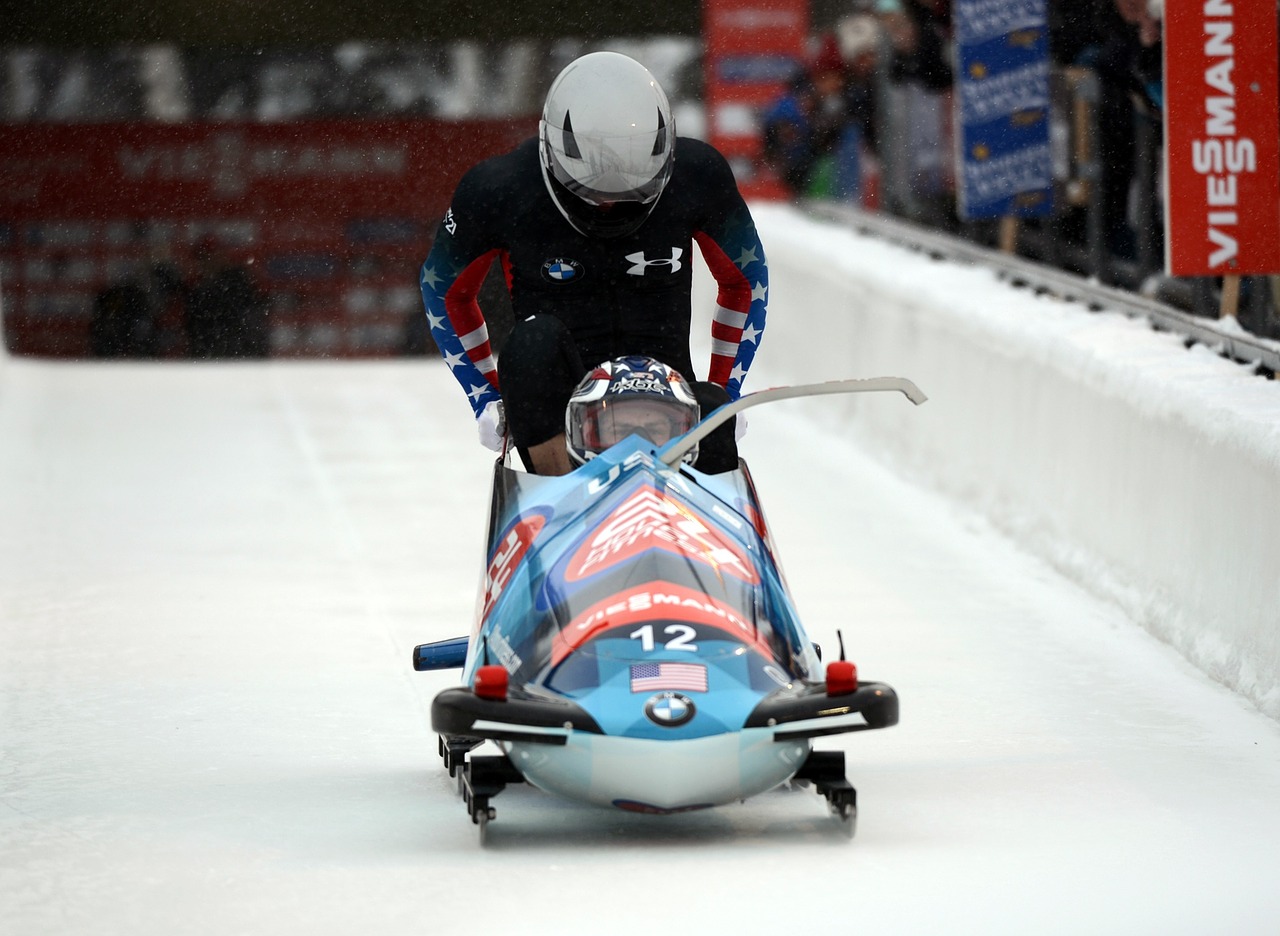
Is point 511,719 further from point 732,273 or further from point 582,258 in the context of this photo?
point 732,273

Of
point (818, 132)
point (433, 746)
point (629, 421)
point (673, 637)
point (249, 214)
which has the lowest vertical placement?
point (249, 214)

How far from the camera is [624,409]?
12.5 feet

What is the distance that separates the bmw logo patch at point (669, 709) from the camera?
327 cm

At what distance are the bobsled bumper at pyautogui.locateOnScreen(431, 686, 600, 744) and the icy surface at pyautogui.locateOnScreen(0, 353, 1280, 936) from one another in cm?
23

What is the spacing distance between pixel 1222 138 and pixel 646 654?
3.00 meters

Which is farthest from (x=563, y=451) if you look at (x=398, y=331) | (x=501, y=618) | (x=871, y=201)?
(x=398, y=331)

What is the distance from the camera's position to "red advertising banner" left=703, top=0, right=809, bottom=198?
1457 centimetres

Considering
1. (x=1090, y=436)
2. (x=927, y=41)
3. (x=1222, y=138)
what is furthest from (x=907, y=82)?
(x=1090, y=436)

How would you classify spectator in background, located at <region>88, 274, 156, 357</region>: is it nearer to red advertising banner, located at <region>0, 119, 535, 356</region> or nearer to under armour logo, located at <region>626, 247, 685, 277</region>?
red advertising banner, located at <region>0, 119, 535, 356</region>

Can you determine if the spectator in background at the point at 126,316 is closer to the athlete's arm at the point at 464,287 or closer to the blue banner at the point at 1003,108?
the blue banner at the point at 1003,108

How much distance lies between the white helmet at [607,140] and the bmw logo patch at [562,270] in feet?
0.38

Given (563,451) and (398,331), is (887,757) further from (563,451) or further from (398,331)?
(398,331)

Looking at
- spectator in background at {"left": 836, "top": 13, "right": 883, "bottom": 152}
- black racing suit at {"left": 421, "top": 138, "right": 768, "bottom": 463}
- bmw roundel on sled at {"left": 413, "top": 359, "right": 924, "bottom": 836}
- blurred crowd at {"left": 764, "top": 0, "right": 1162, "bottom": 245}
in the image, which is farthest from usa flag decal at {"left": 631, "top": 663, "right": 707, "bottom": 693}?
spectator in background at {"left": 836, "top": 13, "right": 883, "bottom": 152}

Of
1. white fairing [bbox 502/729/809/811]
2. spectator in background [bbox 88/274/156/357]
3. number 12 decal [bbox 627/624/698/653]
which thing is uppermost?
number 12 decal [bbox 627/624/698/653]
